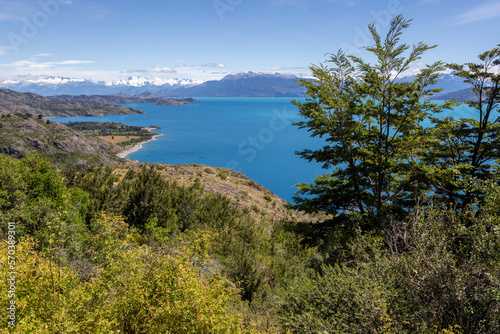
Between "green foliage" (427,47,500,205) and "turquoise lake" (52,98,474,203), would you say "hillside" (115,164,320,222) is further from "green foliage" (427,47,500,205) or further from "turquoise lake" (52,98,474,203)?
"turquoise lake" (52,98,474,203)

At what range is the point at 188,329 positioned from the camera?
4.11 metres

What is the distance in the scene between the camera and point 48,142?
406 ft

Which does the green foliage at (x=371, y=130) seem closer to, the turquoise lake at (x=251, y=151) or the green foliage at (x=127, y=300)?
the green foliage at (x=127, y=300)

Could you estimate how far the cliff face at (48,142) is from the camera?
355 ft

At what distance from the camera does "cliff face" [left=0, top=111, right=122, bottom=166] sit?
355ft

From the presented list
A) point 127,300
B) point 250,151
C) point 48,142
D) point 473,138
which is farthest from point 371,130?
point 48,142

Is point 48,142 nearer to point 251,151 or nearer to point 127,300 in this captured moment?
point 251,151

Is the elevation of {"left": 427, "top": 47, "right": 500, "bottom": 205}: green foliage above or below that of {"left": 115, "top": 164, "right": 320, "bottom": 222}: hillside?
above

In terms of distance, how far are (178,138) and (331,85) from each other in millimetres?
153438

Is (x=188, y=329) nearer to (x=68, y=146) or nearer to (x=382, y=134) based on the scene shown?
(x=382, y=134)

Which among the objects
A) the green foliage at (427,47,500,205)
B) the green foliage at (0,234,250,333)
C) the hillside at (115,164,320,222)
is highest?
the green foliage at (427,47,500,205)

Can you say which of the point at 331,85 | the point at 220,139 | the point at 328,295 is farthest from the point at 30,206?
the point at 220,139

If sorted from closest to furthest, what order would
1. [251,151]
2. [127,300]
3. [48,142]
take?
[127,300]
[251,151]
[48,142]

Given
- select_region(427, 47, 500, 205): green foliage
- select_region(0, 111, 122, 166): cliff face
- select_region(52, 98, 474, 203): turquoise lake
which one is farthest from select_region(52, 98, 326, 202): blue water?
select_region(427, 47, 500, 205): green foliage
